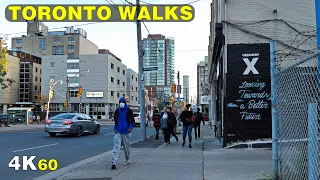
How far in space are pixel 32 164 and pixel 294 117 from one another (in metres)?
7.18

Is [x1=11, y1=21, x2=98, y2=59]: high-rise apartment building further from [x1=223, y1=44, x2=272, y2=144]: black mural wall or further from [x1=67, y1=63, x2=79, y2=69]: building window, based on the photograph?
[x1=223, y1=44, x2=272, y2=144]: black mural wall

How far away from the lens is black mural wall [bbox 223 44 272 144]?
1248cm

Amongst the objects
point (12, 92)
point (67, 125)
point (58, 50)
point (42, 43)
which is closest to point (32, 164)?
point (67, 125)

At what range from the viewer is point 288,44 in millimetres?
13070

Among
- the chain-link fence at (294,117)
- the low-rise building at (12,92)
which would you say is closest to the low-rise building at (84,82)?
the low-rise building at (12,92)

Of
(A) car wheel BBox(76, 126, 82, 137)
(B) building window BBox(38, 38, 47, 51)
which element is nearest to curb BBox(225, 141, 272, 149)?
(A) car wheel BBox(76, 126, 82, 137)

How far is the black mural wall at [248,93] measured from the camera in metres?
12.5

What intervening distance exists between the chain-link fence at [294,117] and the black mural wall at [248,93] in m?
5.99

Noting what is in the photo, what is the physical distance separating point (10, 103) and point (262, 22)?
77.7m

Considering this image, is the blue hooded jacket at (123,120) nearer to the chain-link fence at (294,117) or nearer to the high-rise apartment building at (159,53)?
the chain-link fence at (294,117)

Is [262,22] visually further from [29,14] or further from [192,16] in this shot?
[29,14]

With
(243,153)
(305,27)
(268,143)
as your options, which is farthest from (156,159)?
(305,27)

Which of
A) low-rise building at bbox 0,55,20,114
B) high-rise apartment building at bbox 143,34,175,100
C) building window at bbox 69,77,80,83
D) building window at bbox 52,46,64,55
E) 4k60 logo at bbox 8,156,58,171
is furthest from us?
building window at bbox 52,46,64,55

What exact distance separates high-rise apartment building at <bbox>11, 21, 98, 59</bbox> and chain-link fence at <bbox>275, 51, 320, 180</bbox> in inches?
3360
